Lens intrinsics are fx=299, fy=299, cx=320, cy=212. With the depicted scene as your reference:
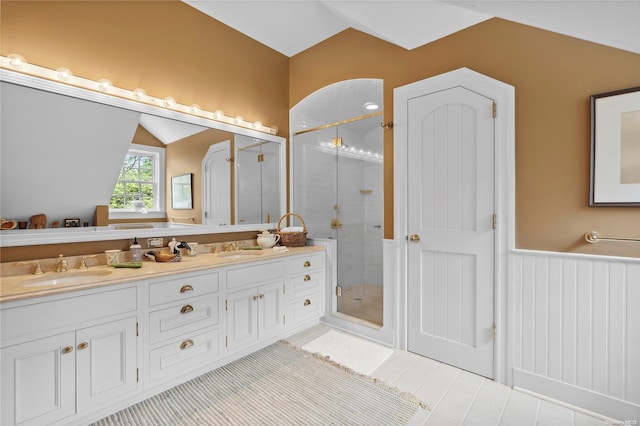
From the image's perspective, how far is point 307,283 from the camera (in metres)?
2.93

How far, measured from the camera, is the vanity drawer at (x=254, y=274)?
2287 mm

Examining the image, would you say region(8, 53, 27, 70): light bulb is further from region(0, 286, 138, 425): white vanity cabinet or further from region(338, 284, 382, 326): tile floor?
region(338, 284, 382, 326): tile floor

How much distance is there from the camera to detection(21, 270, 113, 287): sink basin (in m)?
1.69

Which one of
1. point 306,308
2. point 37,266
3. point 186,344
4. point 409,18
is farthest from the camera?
point 306,308

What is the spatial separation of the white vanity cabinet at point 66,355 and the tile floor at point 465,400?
1.69 meters

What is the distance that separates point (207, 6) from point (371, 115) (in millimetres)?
1738

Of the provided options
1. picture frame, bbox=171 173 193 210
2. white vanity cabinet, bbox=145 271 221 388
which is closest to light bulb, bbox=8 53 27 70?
picture frame, bbox=171 173 193 210

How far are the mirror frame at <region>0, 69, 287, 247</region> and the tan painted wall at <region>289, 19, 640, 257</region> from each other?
2125mm

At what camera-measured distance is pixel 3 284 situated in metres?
1.57

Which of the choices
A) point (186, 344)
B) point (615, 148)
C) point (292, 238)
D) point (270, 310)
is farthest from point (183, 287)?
point (615, 148)

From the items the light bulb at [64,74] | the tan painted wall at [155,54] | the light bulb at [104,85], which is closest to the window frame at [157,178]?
the tan painted wall at [155,54]

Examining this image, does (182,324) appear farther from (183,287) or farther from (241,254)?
(241,254)

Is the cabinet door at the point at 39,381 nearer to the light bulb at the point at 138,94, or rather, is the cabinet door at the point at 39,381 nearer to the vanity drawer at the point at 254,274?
the vanity drawer at the point at 254,274

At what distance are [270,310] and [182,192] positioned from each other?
49.2 inches
